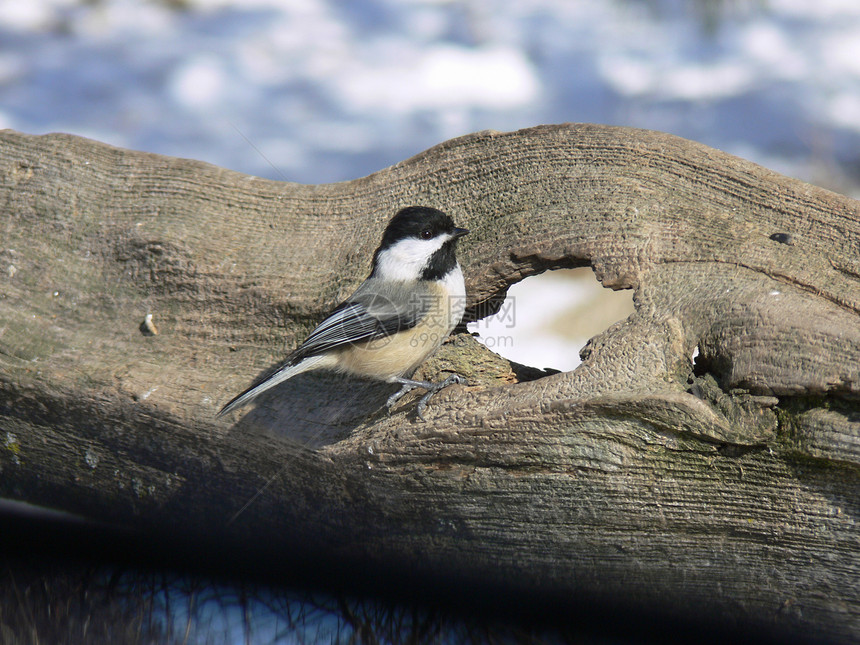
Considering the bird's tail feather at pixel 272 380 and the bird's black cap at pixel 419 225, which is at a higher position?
the bird's black cap at pixel 419 225

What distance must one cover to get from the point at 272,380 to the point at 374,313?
47 cm

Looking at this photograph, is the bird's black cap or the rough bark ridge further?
the bird's black cap

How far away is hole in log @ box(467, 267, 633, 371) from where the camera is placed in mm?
5629

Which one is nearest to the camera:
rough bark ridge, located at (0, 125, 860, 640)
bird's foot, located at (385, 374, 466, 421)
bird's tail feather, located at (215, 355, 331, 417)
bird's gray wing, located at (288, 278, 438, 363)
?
rough bark ridge, located at (0, 125, 860, 640)

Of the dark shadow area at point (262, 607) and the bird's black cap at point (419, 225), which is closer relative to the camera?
the dark shadow area at point (262, 607)

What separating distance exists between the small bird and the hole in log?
8.48 feet

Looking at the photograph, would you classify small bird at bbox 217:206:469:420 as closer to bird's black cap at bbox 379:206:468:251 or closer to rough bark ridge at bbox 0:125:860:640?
bird's black cap at bbox 379:206:468:251

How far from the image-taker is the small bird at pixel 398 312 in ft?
8.30

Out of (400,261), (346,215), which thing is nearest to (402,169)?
(346,215)

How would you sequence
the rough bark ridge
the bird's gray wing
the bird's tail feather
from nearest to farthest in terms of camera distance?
the rough bark ridge, the bird's tail feather, the bird's gray wing

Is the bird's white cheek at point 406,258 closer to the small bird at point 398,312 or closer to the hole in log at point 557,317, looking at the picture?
the small bird at point 398,312

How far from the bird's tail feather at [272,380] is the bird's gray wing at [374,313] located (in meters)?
0.06

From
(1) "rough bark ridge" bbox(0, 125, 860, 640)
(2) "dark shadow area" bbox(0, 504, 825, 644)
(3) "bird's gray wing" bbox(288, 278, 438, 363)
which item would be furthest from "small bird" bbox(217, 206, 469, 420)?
(2) "dark shadow area" bbox(0, 504, 825, 644)

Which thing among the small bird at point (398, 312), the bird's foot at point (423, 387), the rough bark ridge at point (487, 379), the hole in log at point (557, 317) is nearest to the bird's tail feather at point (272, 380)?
the small bird at point (398, 312)
